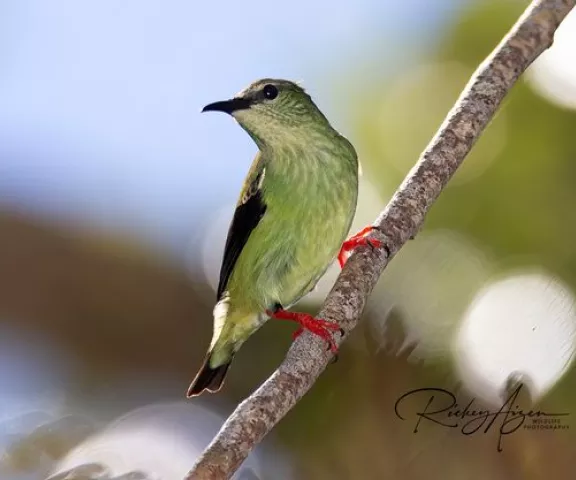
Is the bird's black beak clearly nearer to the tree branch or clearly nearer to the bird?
the bird

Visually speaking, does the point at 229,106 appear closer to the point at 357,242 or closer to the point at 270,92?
the point at 270,92

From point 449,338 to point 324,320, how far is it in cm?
91

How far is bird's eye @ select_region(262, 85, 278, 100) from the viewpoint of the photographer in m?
3.46

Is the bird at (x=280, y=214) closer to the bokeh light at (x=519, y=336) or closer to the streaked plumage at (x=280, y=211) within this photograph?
the streaked plumage at (x=280, y=211)

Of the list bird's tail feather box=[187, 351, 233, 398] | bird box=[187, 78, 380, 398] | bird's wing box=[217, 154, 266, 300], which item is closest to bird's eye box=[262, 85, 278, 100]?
bird box=[187, 78, 380, 398]

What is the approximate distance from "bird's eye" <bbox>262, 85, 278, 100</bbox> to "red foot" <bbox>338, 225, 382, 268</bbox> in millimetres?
594

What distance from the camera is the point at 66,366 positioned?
4.22m

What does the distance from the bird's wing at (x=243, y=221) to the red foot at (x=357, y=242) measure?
0.32 meters

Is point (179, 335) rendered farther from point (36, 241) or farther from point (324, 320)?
point (324, 320)

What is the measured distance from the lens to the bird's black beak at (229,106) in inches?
123

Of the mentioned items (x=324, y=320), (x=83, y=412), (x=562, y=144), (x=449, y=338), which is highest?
(x=562, y=144)

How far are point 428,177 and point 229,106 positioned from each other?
806 mm

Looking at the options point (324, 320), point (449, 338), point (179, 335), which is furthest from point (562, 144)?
point (179, 335)
